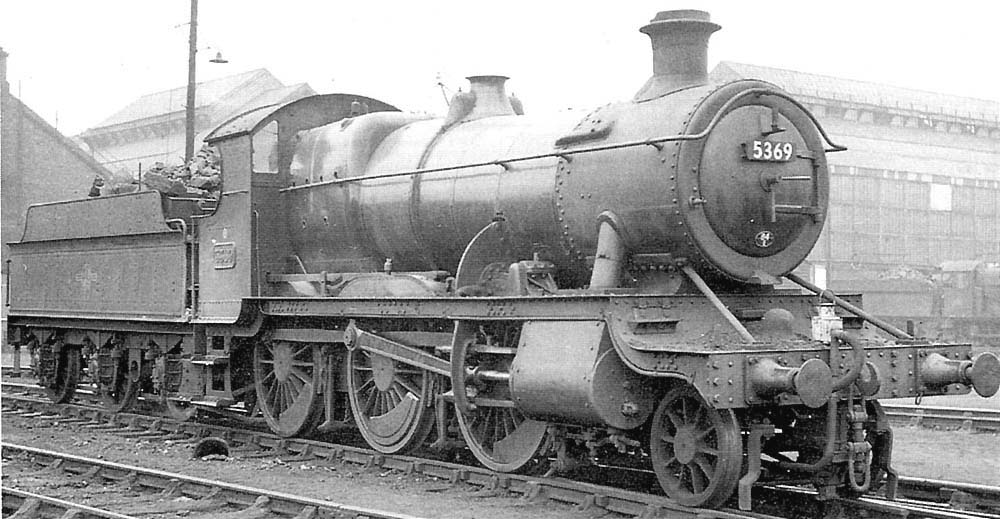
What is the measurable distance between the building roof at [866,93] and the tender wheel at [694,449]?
94.4ft

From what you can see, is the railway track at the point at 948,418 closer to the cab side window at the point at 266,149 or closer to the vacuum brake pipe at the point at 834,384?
the vacuum brake pipe at the point at 834,384

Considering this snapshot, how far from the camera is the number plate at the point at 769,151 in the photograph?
814cm

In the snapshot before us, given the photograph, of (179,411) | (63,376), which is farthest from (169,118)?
(179,411)

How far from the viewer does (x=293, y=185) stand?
1190cm

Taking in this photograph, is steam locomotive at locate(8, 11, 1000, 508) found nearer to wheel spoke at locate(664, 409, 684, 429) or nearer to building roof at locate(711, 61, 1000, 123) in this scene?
wheel spoke at locate(664, 409, 684, 429)

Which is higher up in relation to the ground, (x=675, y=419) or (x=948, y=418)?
(x=675, y=419)

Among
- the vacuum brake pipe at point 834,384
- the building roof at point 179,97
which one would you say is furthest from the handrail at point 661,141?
the building roof at point 179,97

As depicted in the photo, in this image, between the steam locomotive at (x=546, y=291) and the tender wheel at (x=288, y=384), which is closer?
the steam locomotive at (x=546, y=291)

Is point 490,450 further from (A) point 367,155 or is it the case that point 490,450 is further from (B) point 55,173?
(B) point 55,173

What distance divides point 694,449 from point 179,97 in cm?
4403

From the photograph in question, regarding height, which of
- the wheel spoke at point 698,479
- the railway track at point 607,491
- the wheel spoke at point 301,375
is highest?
the wheel spoke at point 301,375

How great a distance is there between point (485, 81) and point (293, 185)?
2.46 meters

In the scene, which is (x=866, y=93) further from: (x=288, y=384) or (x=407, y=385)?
(x=407, y=385)

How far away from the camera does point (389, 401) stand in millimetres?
10695
